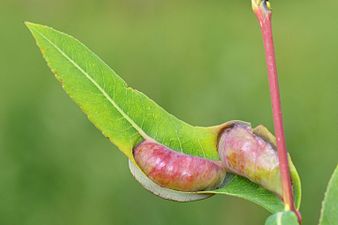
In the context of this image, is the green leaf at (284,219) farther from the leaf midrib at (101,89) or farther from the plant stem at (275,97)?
the leaf midrib at (101,89)

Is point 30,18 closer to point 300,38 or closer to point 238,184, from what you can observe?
point 300,38

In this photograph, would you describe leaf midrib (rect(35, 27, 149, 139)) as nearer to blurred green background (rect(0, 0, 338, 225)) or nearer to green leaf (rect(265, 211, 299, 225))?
green leaf (rect(265, 211, 299, 225))

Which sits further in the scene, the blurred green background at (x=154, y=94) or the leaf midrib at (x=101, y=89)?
the blurred green background at (x=154, y=94)

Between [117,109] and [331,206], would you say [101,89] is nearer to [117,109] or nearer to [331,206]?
[117,109]

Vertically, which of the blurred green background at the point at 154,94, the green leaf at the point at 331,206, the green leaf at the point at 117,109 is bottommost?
the blurred green background at the point at 154,94

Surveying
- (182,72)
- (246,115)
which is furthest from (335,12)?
(246,115)

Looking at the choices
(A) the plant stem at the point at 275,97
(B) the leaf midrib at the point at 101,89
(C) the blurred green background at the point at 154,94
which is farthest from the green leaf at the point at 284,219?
(C) the blurred green background at the point at 154,94

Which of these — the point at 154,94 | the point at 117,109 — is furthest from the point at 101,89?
the point at 154,94
